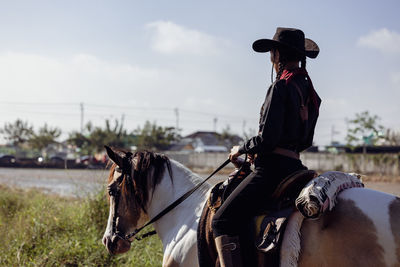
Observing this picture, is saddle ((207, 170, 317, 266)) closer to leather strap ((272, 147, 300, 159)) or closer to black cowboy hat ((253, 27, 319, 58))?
leather strap ((272, 147, 300, 159))

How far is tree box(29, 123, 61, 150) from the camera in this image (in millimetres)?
60031

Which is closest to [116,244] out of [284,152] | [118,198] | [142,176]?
[118,198]

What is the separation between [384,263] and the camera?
8.58 ft

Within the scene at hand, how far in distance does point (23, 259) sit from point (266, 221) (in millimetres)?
4124

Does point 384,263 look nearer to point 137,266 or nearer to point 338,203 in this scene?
point 338,203

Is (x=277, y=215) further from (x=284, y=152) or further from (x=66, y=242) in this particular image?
(x=66, y=242)

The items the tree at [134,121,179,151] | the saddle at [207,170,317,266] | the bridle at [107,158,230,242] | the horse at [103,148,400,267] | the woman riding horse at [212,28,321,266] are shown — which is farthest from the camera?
the tree at [134,121,179,151]

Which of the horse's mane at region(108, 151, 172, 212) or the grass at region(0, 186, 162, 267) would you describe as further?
the grass at region(0, 186, 162, 267)

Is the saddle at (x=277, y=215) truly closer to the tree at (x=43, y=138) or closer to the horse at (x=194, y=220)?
the horse at (x=194, y=220)

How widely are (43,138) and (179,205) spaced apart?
6076 centimetres

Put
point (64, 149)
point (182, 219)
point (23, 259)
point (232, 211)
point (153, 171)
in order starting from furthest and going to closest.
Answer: point (64, 149), point (23, 259), point (153, 171), point (182, 219), point (232, 211)

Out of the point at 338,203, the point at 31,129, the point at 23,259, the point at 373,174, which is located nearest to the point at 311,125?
the point at 338,203

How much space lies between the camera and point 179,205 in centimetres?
387

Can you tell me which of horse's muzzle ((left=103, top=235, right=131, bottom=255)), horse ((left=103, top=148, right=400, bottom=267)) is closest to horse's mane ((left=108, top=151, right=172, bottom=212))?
horse ((left=103, top=148, right=400, bottom=267))
